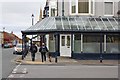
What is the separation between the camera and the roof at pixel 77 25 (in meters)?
33.7

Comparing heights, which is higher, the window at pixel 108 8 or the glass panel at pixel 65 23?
the window at pixel 108 8

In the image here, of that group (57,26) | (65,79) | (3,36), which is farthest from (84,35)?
(3,36)

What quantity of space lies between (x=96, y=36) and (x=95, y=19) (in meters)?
1.77

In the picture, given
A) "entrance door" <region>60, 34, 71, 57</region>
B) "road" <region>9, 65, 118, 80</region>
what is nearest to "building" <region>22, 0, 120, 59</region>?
"entrance door" <region>60, 34, 71, 57</region>

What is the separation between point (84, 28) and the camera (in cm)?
3406

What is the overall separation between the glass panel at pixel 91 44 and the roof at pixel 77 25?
5.72ft

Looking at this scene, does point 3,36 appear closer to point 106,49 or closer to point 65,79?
point 106,49

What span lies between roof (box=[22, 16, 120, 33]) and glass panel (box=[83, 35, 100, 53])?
1.74 m

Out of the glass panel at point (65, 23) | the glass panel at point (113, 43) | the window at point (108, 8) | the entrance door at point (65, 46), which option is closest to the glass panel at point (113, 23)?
the window at point (108, 8)

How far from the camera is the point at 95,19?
36594 mm

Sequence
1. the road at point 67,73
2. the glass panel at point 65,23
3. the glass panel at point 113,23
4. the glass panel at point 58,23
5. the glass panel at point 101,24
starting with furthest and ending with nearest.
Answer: the glass panel at point 113,23 → the glass panel at point 101,24 → the glass panel at point 65,23 → the glass panel at point 58,23 → the road at point 67,73

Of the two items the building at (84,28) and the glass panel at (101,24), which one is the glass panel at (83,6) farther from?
the glass panel at (101,24)

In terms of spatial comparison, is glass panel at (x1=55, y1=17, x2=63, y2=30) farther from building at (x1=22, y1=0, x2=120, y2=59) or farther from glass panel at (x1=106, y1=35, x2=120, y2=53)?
glass panel at (x1=106, y1=35, x2=120, y2=53)

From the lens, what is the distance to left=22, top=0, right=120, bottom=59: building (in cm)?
3378
